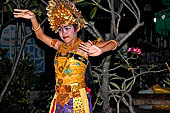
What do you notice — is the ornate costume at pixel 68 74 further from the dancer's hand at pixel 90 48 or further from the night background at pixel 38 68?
the night background at pixel 38 68

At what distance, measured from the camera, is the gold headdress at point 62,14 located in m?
3.31

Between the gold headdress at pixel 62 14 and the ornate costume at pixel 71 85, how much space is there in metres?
0.32

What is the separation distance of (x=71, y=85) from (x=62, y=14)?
0.77 m

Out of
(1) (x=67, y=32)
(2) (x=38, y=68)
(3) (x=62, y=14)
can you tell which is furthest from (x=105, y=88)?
Result: (2) (x=38, y=68)

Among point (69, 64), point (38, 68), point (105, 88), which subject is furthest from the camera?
point (38, 68)

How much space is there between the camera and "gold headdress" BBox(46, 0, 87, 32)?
130 inches

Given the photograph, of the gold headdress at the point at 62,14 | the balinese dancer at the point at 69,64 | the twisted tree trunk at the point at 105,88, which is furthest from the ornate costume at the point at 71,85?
the twisted tree trunk at the point at 105,88

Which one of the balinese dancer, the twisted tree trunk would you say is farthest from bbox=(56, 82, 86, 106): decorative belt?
the twisted tree trunk

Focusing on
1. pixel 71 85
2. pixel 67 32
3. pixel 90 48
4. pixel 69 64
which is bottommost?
pixel 71 85

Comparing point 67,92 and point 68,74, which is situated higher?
point 68,74

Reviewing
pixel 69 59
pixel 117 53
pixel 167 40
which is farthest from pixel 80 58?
pixel 167 40

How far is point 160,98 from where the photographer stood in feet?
19.6

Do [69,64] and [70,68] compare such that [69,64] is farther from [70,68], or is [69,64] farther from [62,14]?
[62,14]

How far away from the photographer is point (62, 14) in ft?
10.8
